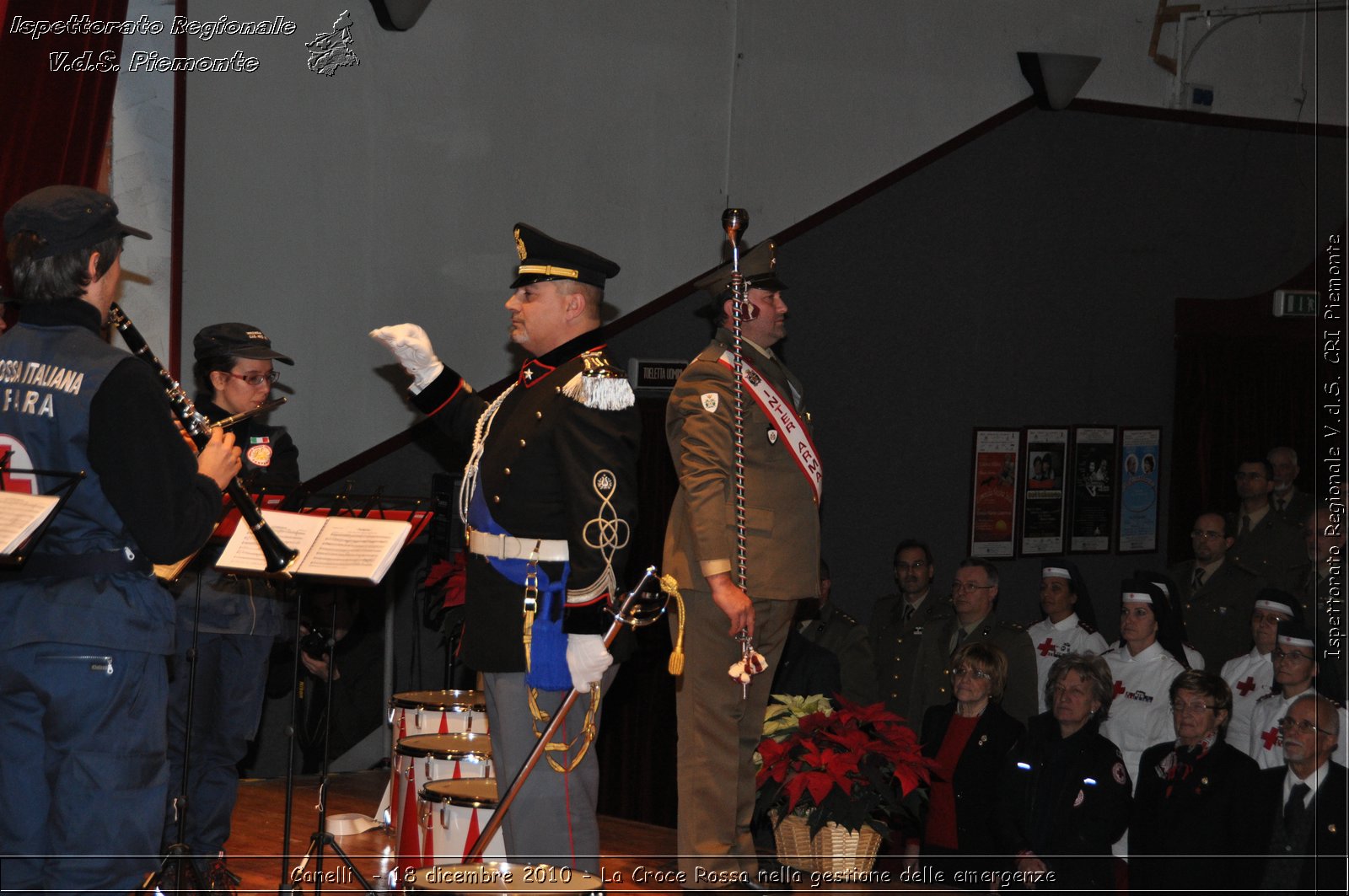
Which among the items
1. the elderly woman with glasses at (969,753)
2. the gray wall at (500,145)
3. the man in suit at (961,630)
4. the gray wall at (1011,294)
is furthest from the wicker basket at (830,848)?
the gray wall at (1011,294)

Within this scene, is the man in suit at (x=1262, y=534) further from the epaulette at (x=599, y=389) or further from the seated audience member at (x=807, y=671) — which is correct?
the epaulette at (x=599, y=389)

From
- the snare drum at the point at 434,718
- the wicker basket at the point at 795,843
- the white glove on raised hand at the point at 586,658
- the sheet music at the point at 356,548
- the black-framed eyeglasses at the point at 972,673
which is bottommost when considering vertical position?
the wicker basket at the point at 795,843

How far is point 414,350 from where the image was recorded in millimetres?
3561

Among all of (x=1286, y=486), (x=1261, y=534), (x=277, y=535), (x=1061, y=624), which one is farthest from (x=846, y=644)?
(x=277, y=535)

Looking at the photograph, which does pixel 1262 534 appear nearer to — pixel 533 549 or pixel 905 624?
pixel 905 624

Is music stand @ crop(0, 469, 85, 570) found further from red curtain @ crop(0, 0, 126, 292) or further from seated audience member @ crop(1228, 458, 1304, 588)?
seated audience member @ crop(1228, 458, 1304, 588)

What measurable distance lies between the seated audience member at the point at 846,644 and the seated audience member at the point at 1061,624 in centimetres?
71

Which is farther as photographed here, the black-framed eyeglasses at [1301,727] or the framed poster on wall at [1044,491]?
the framed poster on wall at [1044,491]

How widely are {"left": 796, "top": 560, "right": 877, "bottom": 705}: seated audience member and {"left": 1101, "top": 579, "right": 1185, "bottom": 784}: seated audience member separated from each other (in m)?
1.09

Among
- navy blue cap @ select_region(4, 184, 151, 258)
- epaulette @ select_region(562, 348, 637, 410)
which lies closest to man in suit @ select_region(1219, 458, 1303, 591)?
epaulette @ select_region(562, 348, 637, 410)

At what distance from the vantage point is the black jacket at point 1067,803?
4.57 m

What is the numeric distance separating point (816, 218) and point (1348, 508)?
9.34 feet

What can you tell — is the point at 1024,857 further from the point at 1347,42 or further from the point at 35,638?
the point at 1347,42

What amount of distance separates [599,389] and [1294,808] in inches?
95.0
